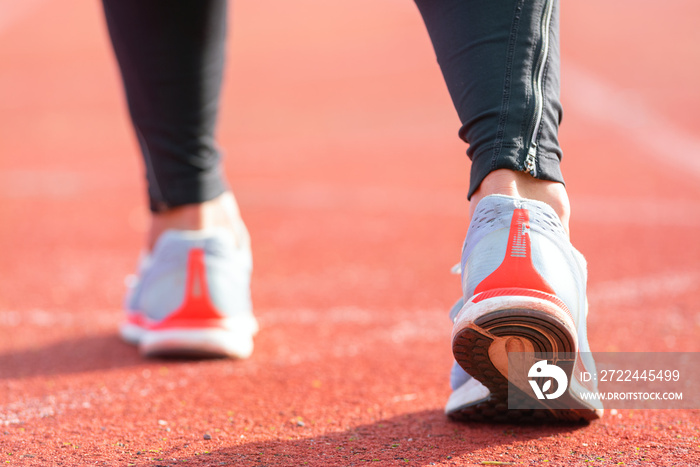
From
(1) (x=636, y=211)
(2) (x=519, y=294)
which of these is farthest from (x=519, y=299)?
(1) (x=636, y=211)

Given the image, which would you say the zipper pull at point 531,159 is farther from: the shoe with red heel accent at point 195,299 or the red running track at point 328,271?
the shoe with red heel accent at point 195,299

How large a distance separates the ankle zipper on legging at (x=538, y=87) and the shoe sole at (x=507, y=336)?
0.74 ft

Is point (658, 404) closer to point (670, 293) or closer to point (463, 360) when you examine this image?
point (463, 360)

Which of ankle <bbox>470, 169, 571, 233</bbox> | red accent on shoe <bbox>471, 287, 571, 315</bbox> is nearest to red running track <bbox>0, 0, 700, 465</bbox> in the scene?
red accent on shoe <bbox>471, 287, 571, 315</bbox>

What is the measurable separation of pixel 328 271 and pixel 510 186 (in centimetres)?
187

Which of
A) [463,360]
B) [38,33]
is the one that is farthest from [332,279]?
[38,33]

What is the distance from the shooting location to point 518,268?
42.6 inches

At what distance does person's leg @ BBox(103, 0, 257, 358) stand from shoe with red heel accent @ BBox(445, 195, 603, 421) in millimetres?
909

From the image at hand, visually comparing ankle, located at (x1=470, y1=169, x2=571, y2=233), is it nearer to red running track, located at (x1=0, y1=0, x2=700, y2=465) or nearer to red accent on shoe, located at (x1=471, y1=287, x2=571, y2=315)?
red accent on shoe, located at (x1=471, y1=287, x2=571, y2=315)

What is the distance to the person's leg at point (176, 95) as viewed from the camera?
1812 mm

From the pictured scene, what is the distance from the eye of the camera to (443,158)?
19.5ft

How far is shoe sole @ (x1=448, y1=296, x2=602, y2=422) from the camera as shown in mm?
1027

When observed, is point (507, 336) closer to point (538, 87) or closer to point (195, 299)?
point (538, 87)

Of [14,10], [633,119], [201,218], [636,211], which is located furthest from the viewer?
[14,10]
